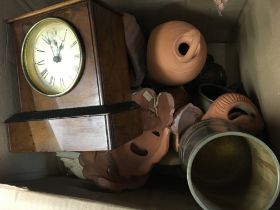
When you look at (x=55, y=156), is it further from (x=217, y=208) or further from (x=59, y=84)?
(x=217, y=208)

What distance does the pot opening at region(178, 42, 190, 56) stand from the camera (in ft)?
3.37

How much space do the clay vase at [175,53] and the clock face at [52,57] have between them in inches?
13.0

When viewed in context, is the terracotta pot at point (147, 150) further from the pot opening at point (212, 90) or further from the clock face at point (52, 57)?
the clock face at point (52, 57)

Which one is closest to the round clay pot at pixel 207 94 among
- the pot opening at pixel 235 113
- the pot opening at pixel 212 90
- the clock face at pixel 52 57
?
the pot opening at pixel 212 90

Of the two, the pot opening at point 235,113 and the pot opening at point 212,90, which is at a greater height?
the pot opening at point 212,90

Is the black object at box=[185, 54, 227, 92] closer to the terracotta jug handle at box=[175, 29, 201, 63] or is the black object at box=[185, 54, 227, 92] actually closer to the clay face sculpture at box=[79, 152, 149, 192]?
the terracotta jug handle at box=[175, 29, 201, 63]

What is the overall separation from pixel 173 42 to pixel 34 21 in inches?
17.2

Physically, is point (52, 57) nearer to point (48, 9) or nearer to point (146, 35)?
point (48, 9)

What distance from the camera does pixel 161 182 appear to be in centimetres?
115

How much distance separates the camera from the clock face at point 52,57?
81cm

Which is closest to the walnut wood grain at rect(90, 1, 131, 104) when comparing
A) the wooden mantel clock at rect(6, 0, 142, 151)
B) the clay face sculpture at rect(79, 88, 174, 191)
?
the wooden mantel clock at rect(6, 0, 142, 151)

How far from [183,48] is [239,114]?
29cm

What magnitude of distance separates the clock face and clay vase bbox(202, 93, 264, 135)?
0.45 m

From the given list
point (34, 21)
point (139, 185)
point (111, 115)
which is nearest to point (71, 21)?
point (34, 21)
